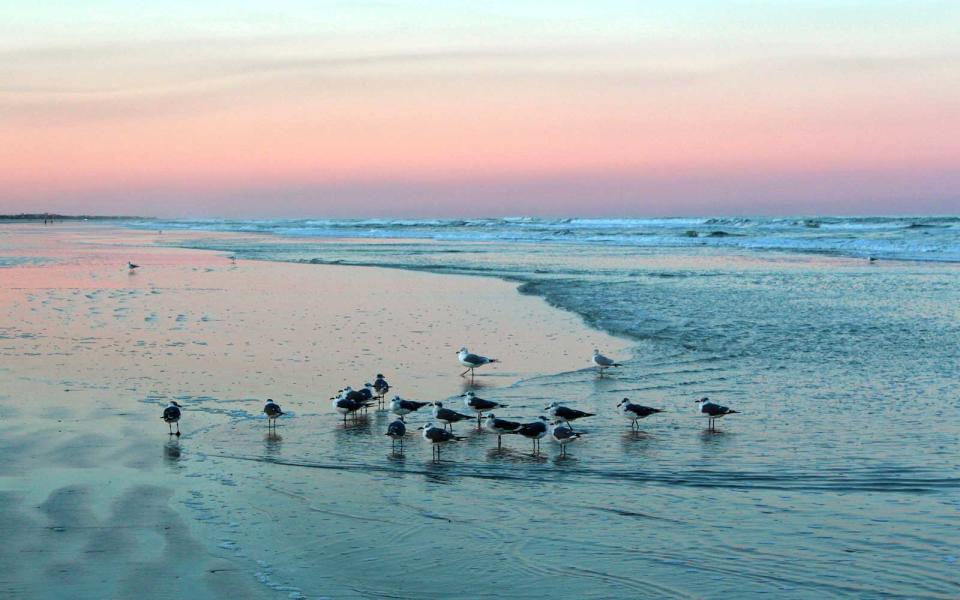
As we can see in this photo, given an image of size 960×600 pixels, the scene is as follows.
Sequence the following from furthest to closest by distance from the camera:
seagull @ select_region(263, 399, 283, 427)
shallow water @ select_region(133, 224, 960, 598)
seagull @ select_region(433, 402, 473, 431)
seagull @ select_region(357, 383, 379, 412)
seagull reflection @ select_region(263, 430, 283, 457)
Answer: seagull @ select_region(357, 383, 379, 412)
seagull @ select_region(433, 402, 473, 431)
seagull @ select_region(263, 399, 283, 427)
seagull reflection @ select_region(263, 430, 283, 457)
shallow water @ select_region(133, 224, 960, 598)

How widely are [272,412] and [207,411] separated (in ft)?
3.89

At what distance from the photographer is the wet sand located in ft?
19.9

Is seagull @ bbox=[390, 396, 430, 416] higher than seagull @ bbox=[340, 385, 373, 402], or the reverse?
seagull @ bbox=[340, 385, 373, 402]

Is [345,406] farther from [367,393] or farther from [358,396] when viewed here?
[367,393]

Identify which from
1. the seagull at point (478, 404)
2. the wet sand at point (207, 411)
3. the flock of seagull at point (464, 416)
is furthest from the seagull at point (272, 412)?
the seagull at point (478, 404)

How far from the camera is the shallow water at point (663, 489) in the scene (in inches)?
233

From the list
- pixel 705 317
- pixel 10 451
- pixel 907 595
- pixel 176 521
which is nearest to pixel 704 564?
pixel 907 595

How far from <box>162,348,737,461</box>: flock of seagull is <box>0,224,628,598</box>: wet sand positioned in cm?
22

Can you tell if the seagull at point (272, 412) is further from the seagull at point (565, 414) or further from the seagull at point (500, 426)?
the seagull at point (565, 414)

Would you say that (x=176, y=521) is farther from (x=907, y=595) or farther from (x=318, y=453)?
(x=907, y=595)

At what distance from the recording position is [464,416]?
10.2 metres

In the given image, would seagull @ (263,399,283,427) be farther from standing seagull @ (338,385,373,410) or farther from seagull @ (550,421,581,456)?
seagull @ (550,421,581,456)

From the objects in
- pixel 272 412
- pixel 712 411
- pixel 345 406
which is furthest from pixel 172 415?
pixel 712 411

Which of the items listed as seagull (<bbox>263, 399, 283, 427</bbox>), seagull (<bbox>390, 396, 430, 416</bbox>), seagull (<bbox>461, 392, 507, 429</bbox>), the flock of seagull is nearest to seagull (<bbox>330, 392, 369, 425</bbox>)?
the flock of seagull
